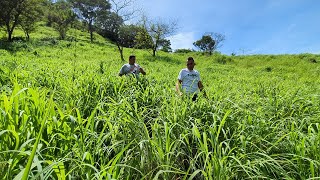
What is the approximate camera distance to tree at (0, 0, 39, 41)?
24180mm

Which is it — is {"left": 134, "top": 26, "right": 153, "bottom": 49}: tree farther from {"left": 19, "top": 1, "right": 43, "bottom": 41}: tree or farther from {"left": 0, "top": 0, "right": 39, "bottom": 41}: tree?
{"left": 0, "top": 0, "right": 39, "bottom": 41}: tree

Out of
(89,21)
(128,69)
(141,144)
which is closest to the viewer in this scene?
(141,144)

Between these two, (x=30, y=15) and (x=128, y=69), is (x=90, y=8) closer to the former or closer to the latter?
(x=30, y=15)

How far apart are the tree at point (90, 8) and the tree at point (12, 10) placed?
19.7 m

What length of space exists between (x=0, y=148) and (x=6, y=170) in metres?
0.22

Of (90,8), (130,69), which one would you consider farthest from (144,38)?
(130,69)

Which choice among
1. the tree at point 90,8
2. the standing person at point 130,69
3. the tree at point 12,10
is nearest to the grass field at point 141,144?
the standing person at point 130,69

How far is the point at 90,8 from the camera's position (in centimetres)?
4822

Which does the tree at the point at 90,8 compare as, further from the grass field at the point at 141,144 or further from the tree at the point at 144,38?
the grass field at the point at 141,144

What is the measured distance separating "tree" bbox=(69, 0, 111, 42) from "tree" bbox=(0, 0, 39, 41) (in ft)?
64.5

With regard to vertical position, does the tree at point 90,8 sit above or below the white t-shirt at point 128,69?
above

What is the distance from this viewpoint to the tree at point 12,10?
A: 2418cm

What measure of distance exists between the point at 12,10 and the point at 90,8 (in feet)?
78.1

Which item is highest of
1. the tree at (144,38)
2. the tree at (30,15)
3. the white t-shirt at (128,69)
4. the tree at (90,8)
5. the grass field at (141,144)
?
the tree at (90,8)
